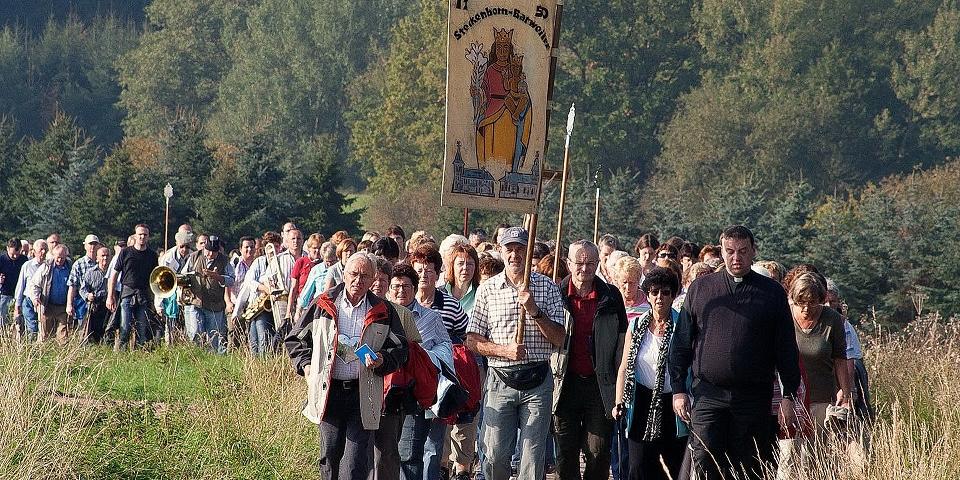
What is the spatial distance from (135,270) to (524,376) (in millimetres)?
10798

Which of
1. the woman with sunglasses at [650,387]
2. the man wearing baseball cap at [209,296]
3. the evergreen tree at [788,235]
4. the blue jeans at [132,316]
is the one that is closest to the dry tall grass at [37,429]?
the woman with sunglasses at [650,387]

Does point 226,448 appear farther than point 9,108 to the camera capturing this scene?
No

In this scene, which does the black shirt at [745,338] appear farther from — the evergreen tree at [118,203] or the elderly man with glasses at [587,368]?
the evergreen tree at [118,203]

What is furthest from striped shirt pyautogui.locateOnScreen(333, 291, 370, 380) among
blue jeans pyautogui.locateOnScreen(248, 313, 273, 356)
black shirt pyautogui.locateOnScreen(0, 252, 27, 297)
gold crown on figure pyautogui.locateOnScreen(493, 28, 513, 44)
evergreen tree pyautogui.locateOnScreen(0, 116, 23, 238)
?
evergreen tree pyautogui.locateOnScreen(0, 116, 23, 238)

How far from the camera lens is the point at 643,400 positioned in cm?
1041

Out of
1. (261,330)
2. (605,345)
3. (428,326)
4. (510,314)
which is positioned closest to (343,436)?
A: (428,326)

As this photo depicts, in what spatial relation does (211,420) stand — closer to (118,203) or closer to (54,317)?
(54,317)

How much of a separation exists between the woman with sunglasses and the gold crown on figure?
7.27 ft

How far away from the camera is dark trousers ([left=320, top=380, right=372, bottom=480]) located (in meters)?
9.65

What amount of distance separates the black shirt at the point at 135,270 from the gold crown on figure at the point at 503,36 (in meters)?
9.68

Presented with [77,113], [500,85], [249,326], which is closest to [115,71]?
[77,113]

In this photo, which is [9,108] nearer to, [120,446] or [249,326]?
[249,326]

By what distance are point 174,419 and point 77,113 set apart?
8059cm

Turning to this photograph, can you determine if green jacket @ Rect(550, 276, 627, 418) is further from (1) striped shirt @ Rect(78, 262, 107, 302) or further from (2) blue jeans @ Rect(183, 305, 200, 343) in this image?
(1) striped shirt @ Rect(78, 262, 107, 302)
